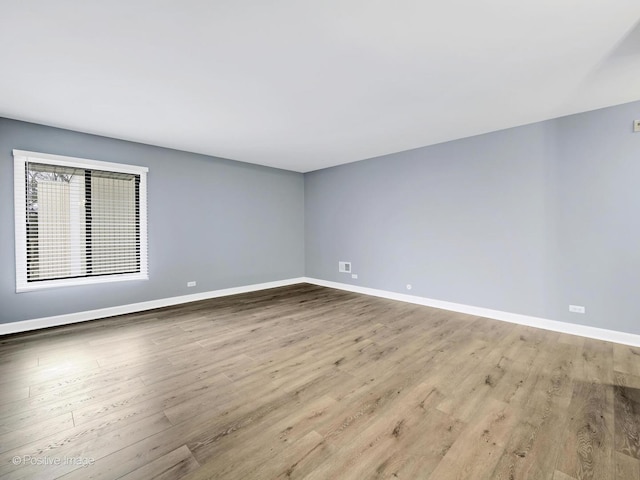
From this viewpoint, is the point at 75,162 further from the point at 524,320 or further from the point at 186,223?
the point at 524,320

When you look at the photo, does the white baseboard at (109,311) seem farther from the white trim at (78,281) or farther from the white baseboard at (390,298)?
the white trim at (78,281)

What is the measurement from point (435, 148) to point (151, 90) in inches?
161

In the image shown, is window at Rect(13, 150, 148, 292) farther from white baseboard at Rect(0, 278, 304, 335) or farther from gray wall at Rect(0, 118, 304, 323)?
white baseboard at Rect(0, 278, 304, 335)

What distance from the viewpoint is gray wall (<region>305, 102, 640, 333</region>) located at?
10.2 ft

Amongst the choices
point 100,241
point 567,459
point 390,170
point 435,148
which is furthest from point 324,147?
point 567,459

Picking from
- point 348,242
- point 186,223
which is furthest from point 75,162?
point 348,242

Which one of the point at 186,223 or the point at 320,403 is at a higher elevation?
the point at 186,223

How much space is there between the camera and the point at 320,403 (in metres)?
2.01

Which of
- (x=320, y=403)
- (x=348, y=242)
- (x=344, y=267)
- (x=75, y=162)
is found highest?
(x=75, y=162)

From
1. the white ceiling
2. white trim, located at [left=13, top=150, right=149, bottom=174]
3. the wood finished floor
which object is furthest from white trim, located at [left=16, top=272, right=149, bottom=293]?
the white ceiling

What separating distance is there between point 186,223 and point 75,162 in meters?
1.69

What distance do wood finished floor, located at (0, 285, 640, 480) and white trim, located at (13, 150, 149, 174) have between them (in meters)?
2.26

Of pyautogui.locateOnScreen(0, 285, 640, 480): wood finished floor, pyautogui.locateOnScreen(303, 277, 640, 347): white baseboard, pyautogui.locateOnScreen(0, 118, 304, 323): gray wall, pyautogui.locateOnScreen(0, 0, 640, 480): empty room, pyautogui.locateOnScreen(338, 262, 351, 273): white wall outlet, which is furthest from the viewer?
pyautogui.locateOnScreen(338, 262, 351, 273): white wall outlet

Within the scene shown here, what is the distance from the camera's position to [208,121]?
3.49 meters
